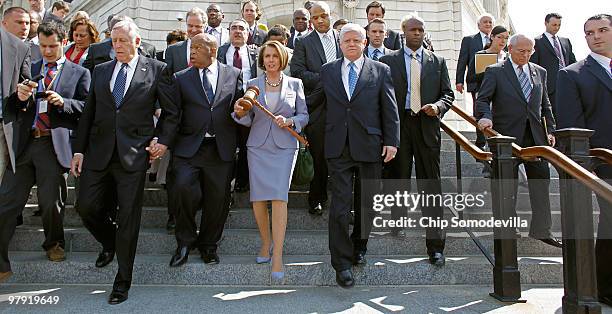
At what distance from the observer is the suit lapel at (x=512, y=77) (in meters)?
4.71

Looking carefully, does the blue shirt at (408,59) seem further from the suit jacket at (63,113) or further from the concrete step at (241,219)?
the suit jacket at (63,113)

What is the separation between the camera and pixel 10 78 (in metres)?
3.50

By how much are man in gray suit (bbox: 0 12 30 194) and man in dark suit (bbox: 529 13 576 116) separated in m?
6.84

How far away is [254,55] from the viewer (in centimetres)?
578

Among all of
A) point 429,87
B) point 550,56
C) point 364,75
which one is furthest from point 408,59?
point 550,56

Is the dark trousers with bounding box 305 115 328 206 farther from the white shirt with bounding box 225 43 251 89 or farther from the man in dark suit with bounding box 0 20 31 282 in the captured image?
the man in dark suit with bounding box 0 20 31 282

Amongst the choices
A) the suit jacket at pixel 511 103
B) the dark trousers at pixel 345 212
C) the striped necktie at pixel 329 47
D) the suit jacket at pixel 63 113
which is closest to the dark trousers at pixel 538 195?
the suit jacket at pixel 511 103

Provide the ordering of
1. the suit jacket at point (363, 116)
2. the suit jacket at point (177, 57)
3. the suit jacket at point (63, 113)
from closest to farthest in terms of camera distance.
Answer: the suit jacket at point (63, 113), the suit jacket at point (363, 116), the suit jacket at point (177, 57)

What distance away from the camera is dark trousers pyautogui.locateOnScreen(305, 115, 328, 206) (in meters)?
4.79

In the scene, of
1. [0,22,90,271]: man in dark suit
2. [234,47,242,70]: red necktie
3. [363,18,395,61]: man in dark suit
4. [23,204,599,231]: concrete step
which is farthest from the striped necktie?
[0,22,90,271]: man in dark suit

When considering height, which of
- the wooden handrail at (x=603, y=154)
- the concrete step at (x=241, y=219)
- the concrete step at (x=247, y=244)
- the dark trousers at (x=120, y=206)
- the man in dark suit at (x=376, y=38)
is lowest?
the concrete step at (x=247, y=244)

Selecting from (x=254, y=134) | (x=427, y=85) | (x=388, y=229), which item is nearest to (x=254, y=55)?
(x=254, y=134)

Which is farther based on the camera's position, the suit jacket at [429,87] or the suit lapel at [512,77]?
the suit lapel at [512,77]

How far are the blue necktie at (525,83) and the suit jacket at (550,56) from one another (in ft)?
7.07
